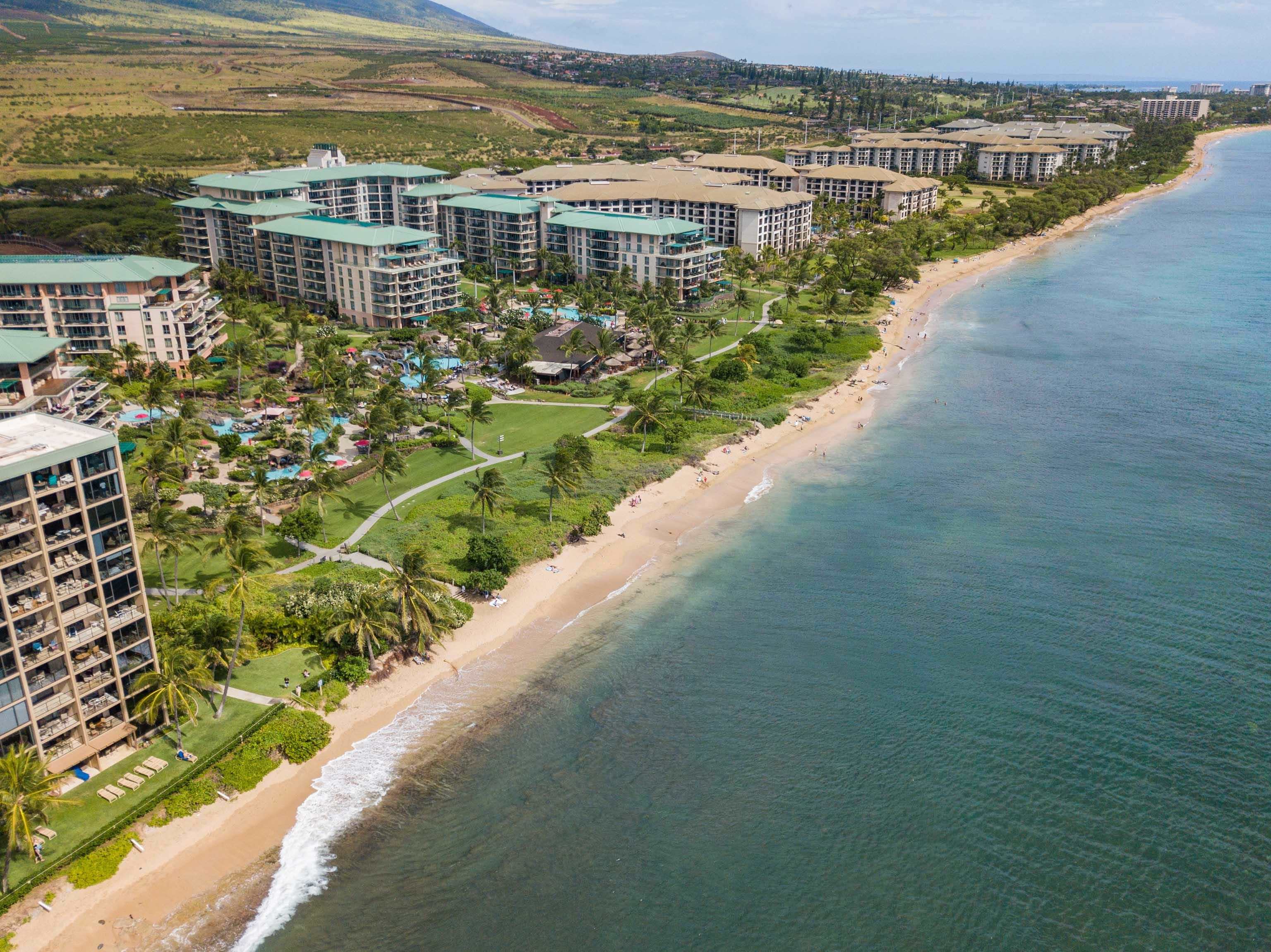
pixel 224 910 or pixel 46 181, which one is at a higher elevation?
pixel 46 181

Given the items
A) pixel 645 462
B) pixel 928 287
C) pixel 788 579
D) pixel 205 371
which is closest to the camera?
pixel 788 579

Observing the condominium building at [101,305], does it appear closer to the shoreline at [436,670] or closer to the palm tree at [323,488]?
the palm tree at [323,488]

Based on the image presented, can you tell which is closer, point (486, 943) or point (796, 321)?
point (486, 943)

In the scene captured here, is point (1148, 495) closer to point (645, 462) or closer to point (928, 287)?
point (645, 462)

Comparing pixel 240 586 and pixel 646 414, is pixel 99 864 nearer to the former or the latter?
pixel 240 586

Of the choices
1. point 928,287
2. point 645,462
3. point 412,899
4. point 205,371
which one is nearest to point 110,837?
point 412,899

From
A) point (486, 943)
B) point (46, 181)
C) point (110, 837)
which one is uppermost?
point (46, 181)

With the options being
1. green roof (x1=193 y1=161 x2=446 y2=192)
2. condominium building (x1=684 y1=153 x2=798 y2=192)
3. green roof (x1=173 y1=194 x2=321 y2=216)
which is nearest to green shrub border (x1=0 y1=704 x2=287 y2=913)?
green roof (x1=173 y1=194 x2=321 y2=216)

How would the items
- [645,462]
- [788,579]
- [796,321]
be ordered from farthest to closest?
1. [796,321]
2. [645,462]
3. [788,579]
